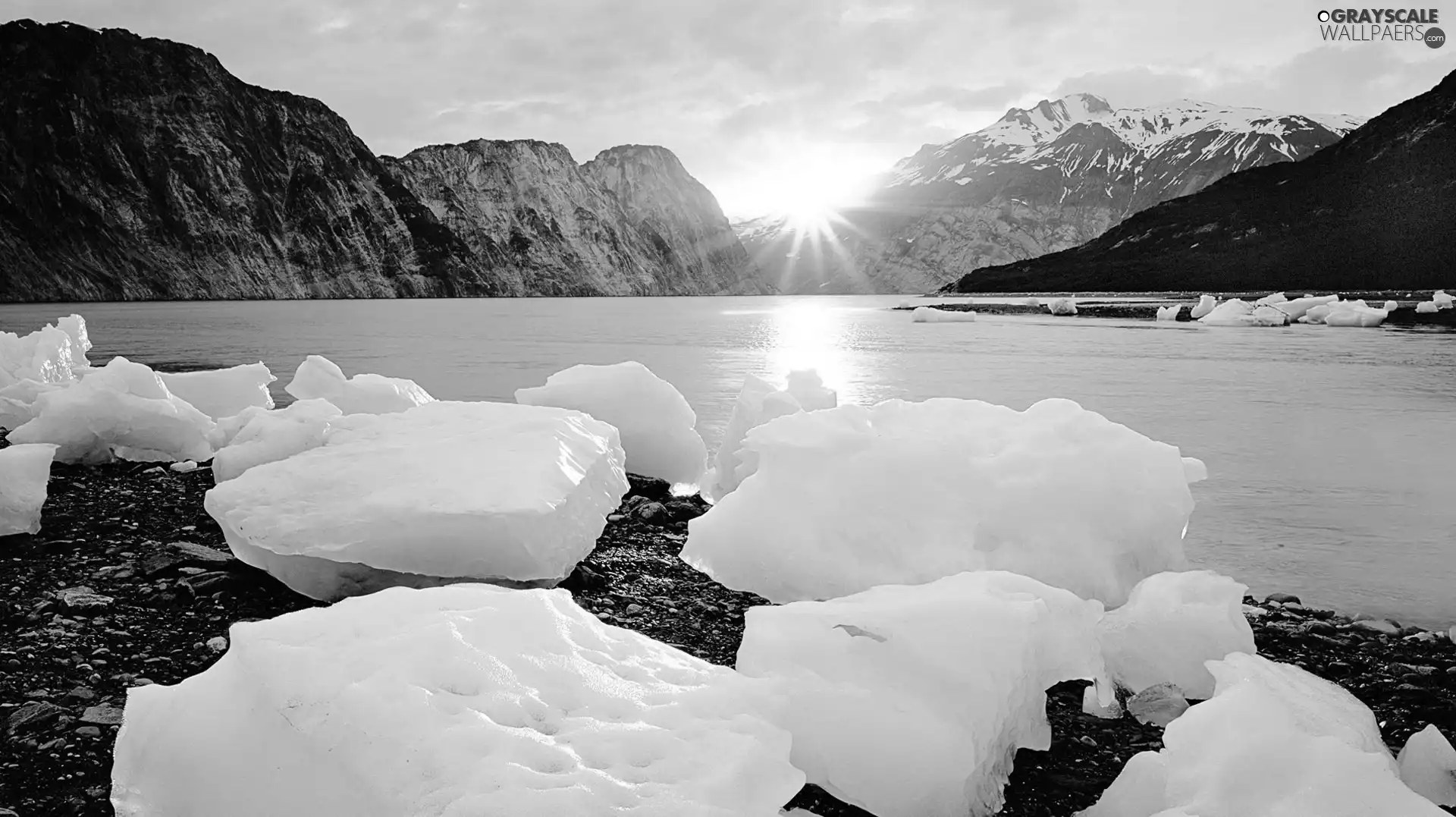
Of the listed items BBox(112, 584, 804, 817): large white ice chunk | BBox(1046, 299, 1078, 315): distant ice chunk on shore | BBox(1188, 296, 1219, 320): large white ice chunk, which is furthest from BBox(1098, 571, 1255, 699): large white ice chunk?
BBox(1046, 299, 1078, 315): distant ice chunk on shore

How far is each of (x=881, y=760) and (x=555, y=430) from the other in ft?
9.03

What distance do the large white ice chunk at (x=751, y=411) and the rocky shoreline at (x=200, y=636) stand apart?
827mm

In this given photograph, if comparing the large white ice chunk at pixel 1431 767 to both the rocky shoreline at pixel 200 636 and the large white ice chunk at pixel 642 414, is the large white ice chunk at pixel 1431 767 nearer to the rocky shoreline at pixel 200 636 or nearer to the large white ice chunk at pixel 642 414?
the rocky shoreline at pixel 200 636

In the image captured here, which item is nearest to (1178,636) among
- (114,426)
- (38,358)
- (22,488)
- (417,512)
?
(417,512)

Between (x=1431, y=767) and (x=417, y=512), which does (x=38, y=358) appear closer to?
(x=417, y=512)

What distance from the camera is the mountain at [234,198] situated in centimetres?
9056

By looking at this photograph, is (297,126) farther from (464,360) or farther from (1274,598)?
(1274,598)

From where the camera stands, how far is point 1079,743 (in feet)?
9.76

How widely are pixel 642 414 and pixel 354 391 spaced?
7.74 ft

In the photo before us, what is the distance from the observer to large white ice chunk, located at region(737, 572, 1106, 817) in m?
2.50

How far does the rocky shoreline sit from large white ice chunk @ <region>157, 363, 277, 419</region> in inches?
126

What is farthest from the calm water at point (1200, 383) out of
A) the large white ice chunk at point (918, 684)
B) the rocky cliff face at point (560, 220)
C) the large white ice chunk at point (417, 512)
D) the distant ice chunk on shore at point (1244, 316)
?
the rocky cliff face at point (560, 220)

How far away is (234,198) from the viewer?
104188 millimetres

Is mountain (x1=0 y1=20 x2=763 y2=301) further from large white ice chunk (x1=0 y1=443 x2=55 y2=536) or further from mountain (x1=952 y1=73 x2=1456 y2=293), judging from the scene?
large white ice chunk (x1=0 y1=443 x2=55 y2=536)
